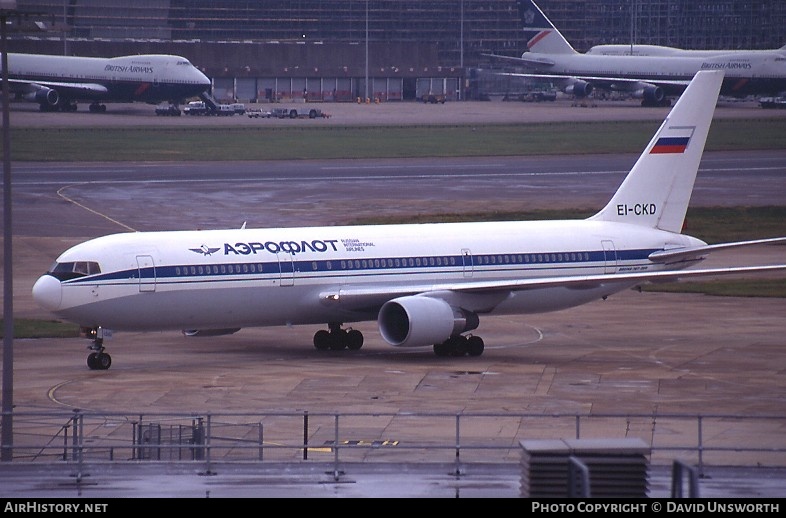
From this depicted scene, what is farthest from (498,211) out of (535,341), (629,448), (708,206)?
(629,448)

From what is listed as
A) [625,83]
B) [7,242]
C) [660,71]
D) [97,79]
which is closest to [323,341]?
[7,242]

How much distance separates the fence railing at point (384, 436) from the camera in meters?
32.4

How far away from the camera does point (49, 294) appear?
1690 inches

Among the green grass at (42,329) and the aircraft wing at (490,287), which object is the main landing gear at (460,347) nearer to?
the aircraft wing at (490,287)

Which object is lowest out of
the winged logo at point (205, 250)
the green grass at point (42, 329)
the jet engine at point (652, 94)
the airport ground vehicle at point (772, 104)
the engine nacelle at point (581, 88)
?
the green grass at point (42, 329)

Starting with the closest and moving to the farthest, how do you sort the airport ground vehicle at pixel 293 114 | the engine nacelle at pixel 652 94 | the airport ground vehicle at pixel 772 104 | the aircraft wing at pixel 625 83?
the airport ground vehicle at pixel 293 114, the aircraft wing at pixel 625 83, the engine nacelle at pixel 652 94, the airport ground vehicle at pixel 772 104

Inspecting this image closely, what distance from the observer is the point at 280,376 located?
141 ft

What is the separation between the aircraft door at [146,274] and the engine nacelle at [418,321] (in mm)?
7313

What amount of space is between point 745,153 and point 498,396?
9271 centimetres

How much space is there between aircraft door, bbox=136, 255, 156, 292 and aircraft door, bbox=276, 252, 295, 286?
13.5 ft

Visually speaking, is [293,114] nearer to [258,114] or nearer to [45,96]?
[258,114]

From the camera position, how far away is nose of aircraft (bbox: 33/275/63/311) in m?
42.9

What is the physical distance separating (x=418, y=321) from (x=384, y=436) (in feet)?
34.9

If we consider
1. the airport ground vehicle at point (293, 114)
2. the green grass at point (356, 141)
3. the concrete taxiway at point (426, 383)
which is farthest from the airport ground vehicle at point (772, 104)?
the concrete taxiway at point (426, 383)
